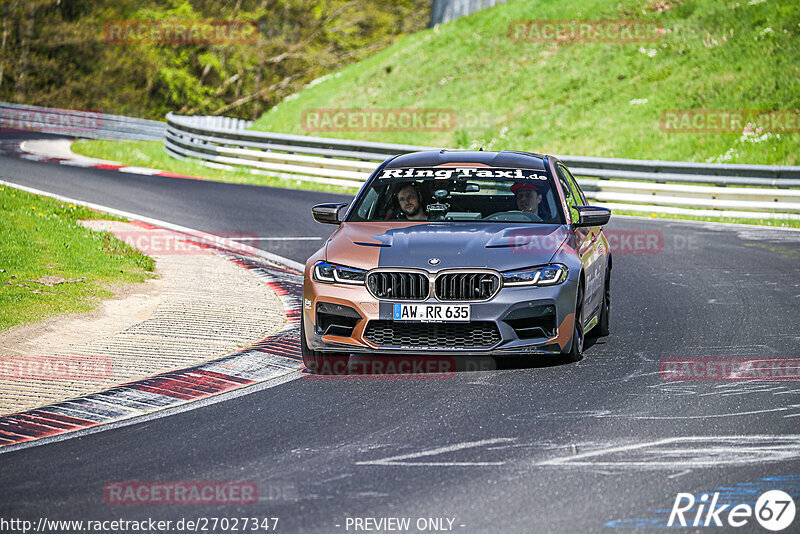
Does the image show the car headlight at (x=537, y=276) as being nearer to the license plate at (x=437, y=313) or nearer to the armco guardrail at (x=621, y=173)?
the license plate at (x=437, y=313)

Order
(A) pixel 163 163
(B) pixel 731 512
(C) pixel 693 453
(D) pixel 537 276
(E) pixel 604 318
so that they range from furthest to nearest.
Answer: (A) pixel 163 163, (E) pixel 604 318, (D) pixel 537 276, (C) pixel 693 453, (B) pixel 731 512

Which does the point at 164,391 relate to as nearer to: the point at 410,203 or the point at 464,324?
the point at 464,324

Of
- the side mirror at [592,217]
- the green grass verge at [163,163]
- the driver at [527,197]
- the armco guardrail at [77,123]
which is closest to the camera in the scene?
the side mirror at [592,217]

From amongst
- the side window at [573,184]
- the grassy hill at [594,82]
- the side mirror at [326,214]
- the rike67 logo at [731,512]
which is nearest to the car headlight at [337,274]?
the side mirror at [326,214]

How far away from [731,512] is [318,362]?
13.2 ft

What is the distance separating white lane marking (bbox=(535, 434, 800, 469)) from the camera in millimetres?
5992

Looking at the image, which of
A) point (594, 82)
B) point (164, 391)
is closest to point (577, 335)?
point (164, 391)

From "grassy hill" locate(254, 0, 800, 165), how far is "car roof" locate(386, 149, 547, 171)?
56.1ft

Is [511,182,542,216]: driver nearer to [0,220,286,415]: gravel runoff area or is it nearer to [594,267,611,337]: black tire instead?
[594,267,611,337]: black tire

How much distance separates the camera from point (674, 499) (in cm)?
540

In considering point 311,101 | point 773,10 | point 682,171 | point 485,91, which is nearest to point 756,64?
point 773,10

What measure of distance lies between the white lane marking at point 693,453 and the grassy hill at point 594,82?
20429 mm

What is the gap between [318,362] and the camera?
28.1 ft

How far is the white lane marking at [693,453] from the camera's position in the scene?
5992 mm
